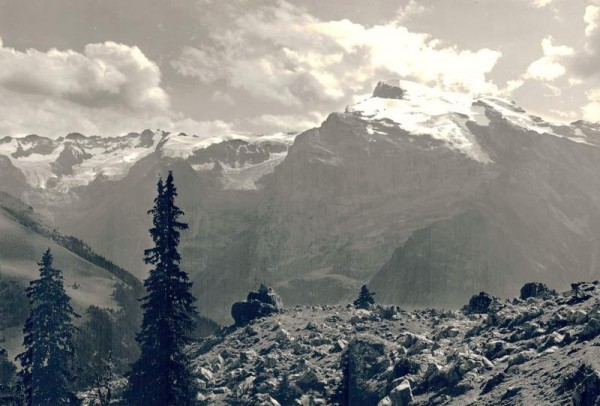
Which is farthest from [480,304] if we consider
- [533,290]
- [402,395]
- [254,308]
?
[402,395]

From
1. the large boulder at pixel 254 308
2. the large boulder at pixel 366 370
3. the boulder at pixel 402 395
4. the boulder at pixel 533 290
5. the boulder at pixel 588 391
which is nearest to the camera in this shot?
the boulder at pixel 588 391

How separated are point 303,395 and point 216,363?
18965mm

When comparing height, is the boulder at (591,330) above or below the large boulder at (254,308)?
below

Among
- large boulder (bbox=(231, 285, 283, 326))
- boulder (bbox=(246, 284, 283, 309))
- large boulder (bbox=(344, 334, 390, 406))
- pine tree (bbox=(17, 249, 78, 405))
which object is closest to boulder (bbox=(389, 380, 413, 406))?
large boulder (bbox=(344, 334, 390, 406))

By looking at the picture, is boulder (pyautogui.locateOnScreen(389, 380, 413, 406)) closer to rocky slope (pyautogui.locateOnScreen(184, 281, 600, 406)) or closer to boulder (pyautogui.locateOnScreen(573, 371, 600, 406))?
rocky slope (pyautogui.locateOnScreen(184, 281, 600, 406))

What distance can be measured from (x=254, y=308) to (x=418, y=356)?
4526 cm

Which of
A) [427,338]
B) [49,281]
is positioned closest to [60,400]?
[49,281]

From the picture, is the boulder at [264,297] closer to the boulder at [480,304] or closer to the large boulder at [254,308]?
the large boulder at [254,308]

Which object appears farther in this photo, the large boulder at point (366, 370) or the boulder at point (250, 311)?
the boulder at point (250, 311)

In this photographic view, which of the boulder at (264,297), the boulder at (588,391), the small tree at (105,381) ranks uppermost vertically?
the boulder at (264,297)

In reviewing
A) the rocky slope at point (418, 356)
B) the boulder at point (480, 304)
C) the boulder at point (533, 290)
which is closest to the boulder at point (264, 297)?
the rocky slope at point (418, 356)

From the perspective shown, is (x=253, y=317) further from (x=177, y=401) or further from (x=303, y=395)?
(x=177, y=401)

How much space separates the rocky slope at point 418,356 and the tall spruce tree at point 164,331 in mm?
19306

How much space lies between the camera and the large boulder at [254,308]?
115250 mm
